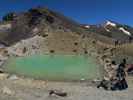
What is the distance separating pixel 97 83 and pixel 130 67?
8.96m

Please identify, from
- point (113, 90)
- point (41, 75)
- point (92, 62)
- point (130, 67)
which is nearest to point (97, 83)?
point (113, 90)

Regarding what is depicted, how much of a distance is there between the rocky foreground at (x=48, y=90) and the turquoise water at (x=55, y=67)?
2870 millimetres

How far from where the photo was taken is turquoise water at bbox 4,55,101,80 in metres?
34.9

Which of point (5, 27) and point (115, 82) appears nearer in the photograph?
point (115, 82)

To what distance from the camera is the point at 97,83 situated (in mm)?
31047

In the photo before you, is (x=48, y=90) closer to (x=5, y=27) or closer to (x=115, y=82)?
(x=115, y=82)

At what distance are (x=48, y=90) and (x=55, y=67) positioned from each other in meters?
11.8

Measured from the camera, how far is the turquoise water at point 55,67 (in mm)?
34906

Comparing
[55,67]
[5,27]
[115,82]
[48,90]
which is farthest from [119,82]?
[5,27]

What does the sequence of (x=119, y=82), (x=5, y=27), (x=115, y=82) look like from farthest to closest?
(x=5, y=27)
(x=119, y=82)
(x=115, y=82)

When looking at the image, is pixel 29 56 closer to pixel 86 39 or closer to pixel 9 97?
pixel 86 39

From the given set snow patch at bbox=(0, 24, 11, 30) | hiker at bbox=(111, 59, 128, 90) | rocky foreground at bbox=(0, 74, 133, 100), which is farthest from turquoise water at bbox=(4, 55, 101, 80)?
snow patch at bbox=(0, 24, 11, 30)

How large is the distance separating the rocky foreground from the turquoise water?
113 inches

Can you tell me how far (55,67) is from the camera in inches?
1523
